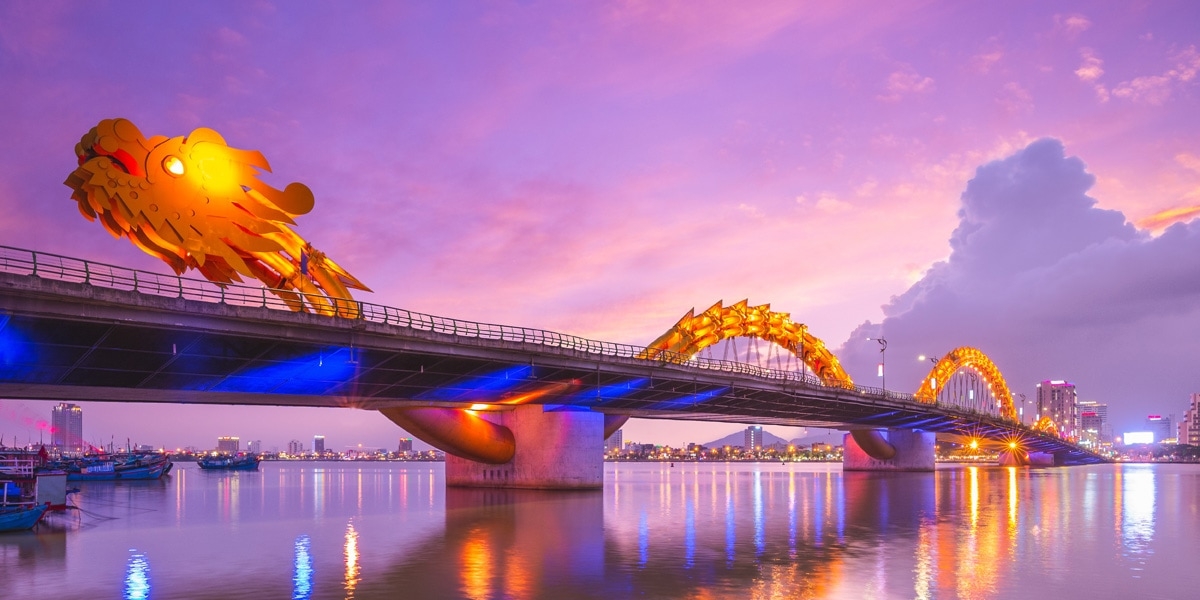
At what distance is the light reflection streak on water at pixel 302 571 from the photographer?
79.9ft

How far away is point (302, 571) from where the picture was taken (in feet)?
94.2

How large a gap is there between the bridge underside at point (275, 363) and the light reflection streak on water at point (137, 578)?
10362 millimetres

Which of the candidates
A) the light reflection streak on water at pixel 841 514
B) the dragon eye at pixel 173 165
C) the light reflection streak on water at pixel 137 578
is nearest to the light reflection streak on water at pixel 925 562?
the light reflection streak on water at pixel 841 514

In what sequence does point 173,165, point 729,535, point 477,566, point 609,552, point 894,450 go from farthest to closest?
point 894,450 < point 173,165 < point 729,535 < point 609,552 < point 477,566

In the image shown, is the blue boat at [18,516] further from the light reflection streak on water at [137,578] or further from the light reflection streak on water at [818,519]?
the light reflection streak on water at [818,519]

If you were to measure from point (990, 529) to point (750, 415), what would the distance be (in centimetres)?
6958

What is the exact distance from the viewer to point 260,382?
53500 millimetres

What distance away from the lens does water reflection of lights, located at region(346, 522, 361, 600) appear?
1001 inches

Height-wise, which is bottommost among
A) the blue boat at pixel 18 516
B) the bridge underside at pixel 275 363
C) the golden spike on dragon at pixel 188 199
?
the blue boat at pixel 18 516

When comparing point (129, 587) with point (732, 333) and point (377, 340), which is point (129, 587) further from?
point (732, 333)

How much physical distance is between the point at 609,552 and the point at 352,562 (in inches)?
344

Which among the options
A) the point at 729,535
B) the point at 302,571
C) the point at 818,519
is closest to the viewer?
the point at 302,571

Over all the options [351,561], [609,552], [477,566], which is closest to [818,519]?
[609,552]

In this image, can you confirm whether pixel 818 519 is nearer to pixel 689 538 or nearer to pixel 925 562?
pixel 689 538
